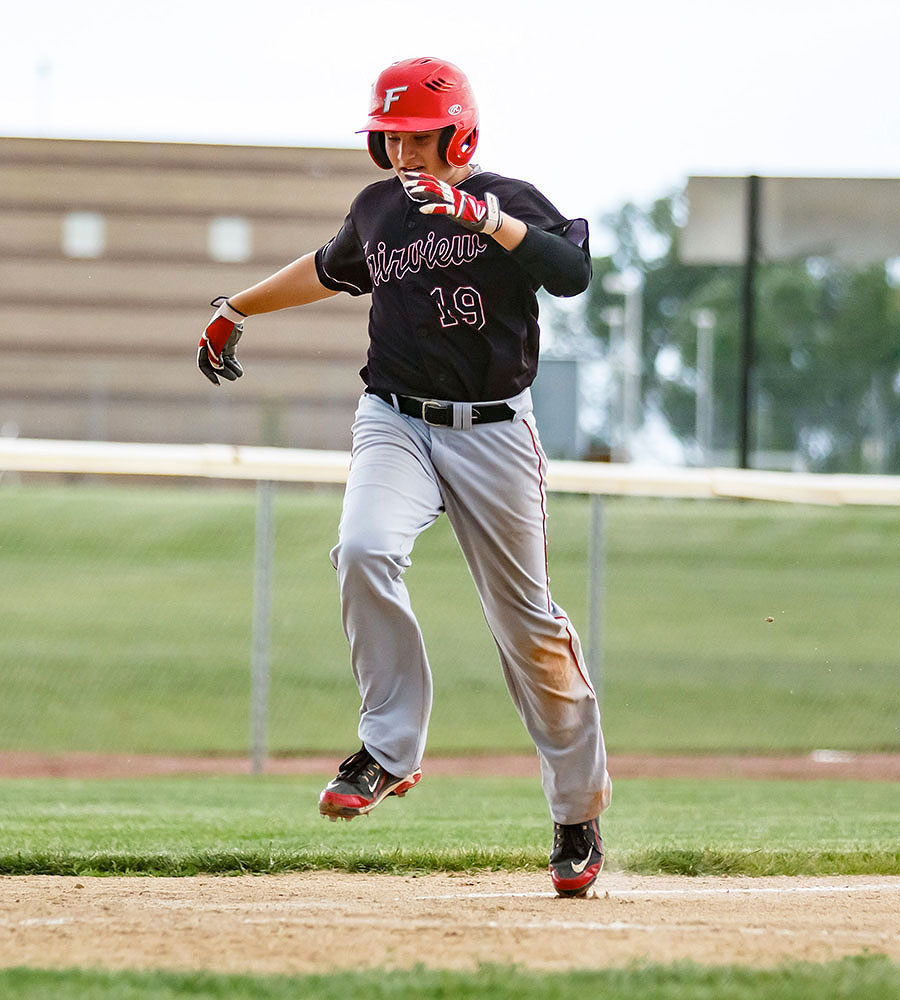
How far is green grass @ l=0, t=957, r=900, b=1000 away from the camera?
2.77 meters

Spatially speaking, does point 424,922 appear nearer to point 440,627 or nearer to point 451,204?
point 451,204

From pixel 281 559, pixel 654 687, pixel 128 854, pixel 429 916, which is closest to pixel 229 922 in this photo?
pixel 429 916

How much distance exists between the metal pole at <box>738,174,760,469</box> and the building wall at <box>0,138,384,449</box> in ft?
85.7

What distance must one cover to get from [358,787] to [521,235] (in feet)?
4.85

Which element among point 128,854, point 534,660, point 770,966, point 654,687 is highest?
point 534,660

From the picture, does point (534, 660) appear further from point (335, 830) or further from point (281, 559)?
point (281, 559)

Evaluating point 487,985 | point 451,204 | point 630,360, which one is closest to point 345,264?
point 451,204

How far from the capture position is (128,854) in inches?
196

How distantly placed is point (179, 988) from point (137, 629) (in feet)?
49.8

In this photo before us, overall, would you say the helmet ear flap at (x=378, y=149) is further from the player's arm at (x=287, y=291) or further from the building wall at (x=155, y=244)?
the building wall at (x=155, y=244)

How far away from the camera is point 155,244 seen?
42750 mm

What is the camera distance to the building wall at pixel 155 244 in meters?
41.3

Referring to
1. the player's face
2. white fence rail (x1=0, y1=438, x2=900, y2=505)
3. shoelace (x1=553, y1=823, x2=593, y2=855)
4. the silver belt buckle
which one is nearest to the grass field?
shoelace (x1=553, y1=823, x2=593, y2=855)

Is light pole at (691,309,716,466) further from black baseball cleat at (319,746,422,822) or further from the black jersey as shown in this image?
black baseball cleat at (319,746,422,822)
